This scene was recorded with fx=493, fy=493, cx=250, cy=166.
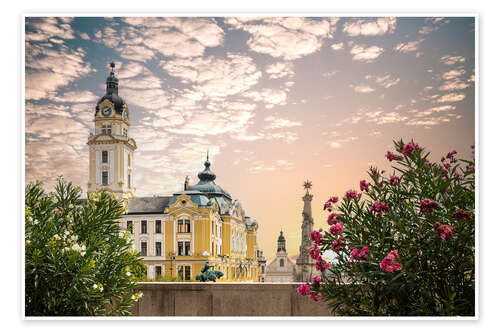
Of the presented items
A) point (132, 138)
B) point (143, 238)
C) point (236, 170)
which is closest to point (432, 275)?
point (236, 170)

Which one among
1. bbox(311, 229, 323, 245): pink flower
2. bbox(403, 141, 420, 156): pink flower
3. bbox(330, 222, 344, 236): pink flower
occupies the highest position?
bbox(403, 141, 420, 156): pink flower

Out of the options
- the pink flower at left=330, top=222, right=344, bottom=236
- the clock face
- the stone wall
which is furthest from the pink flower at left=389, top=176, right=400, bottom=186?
the clock face

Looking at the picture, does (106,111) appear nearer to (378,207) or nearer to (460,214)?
(378,207)

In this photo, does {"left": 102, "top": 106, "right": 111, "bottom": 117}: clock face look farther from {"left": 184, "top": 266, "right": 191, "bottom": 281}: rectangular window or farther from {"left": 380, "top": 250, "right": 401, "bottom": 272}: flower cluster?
{"left": 184, "top": 266, "right": 191, "bottom": 281}: rectangular window

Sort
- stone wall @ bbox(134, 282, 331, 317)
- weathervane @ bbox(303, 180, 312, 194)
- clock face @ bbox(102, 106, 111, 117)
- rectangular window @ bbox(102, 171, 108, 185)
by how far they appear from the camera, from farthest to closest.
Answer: rectangular window @ bbox(102, 171, 108, 185) < clock face @ bbox(102, 106, 111, 117) < weathervane @ bbox(303, 180, 312, 194) < stone wall @ bbox(134, 282, 331, 317)

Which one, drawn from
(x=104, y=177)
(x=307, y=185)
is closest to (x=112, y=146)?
(x=104, y=177)

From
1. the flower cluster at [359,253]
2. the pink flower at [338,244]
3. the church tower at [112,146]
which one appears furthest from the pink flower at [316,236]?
the church tower at [112,146]

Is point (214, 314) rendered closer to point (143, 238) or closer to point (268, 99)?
point (268, 99)

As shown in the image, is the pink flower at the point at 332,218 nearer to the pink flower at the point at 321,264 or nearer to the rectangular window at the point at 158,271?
the pink flower at the point at 321,264
